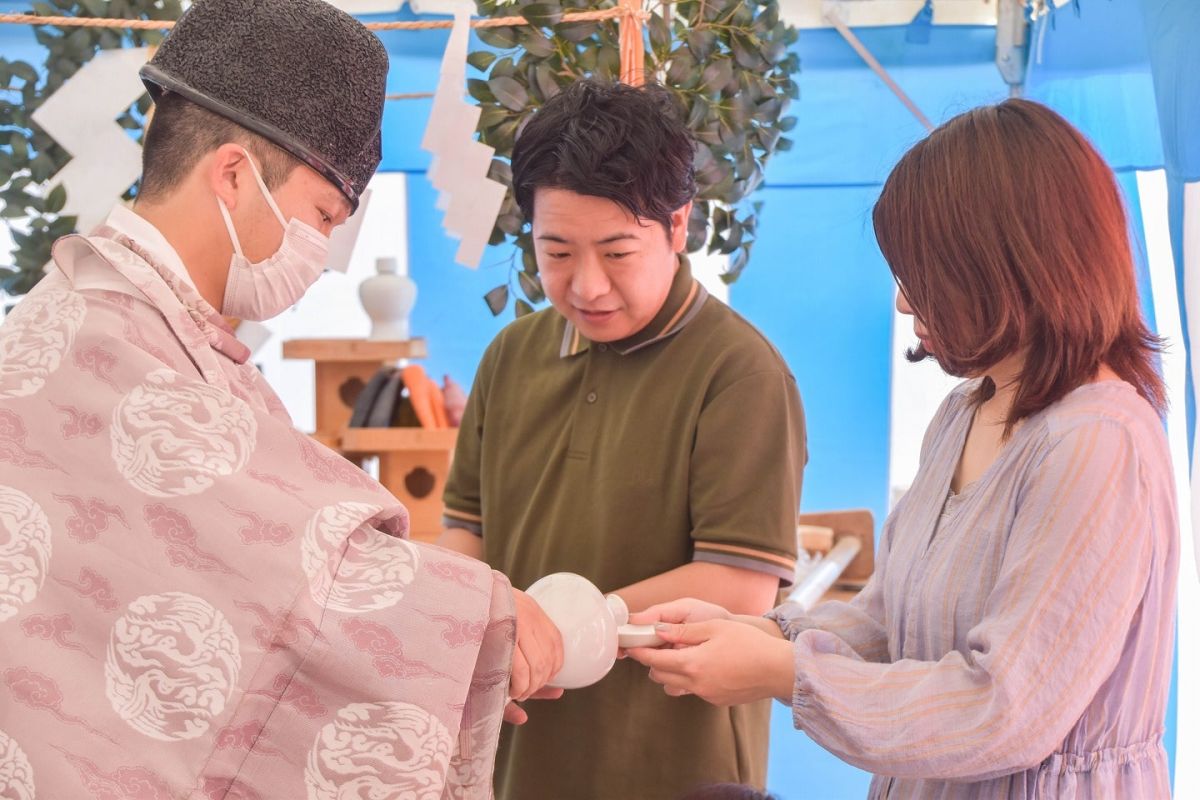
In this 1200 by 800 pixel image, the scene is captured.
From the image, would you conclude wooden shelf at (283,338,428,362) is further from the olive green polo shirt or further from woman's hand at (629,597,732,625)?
woman's hand at (629,597,732,625)

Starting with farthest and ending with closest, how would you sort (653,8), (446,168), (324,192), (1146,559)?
(653,8), (446,168), (324,192), (1146,559)

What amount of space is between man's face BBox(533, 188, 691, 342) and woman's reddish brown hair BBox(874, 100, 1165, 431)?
1.86 feet

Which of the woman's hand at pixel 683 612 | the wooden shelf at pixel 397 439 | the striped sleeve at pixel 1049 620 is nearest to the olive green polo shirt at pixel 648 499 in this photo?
the woman's hand at pixel 683 612

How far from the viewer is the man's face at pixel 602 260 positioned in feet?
5.58

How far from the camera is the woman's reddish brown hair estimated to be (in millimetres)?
1142

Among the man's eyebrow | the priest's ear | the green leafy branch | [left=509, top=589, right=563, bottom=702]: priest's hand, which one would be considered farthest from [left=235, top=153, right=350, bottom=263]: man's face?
the green leafy branch

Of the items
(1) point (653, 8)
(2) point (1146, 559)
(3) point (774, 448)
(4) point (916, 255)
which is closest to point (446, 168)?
(1) point (653, 8)

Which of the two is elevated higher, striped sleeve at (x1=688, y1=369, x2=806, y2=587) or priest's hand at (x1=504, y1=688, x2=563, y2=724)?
striped sleeve at (x1=688, y1=369, x2=806, y2=587)

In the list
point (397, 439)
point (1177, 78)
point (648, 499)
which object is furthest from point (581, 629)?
point (397, 439)

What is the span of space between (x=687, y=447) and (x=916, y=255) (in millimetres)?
588

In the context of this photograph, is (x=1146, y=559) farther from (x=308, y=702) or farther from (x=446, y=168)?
(x=446, y=168)

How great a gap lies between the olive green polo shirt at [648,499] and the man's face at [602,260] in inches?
2.2

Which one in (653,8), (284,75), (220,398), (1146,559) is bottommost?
(1146,559)

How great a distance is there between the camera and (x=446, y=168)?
205 cm
